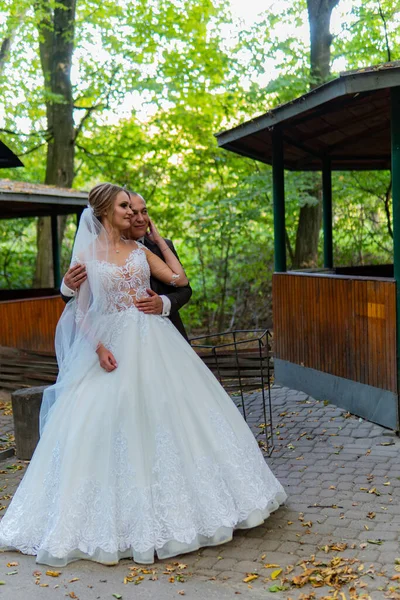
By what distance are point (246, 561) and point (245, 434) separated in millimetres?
854

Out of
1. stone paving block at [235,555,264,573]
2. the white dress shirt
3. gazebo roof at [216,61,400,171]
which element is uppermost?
gazebo roof at [216,61,400,171]

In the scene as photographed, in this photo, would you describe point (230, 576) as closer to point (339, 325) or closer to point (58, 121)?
point (339, 325)

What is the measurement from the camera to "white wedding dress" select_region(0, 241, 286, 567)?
4.19 metres

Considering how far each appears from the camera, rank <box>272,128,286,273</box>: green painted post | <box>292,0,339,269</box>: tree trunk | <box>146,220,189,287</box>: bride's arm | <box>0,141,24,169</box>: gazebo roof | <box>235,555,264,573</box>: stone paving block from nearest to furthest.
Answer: <box>235,555,264,573</box>: stone paving block
<box>146,220,189,287</box>: bride's arm
<box>0,141,24,169</box>: gazebo roof
<box>272,128,286,273</box>: green painted post
<box>292,0,339,269</box>: tree trunk

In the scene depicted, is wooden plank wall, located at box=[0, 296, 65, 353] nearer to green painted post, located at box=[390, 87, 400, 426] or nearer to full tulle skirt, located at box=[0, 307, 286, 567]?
green painted post, located at box=[390, 87, 400, 426]

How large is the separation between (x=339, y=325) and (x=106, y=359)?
13.5ft

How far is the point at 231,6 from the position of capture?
19406mm

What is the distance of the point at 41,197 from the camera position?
1258cm

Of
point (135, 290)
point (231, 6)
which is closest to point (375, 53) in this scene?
point (231, 6)

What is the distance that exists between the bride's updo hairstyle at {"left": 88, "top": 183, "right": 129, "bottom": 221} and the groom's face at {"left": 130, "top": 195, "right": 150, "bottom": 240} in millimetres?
120

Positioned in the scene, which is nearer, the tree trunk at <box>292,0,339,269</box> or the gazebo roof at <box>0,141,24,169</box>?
the gazebo roof at <box>0,141,24,169</box>

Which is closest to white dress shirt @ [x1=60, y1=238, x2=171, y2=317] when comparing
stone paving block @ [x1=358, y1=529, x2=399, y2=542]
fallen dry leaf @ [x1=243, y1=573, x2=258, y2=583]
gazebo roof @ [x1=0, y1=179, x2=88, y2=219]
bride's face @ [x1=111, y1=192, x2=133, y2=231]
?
bride's face @ [x1=111, y1=192, x2=133, y2=231]

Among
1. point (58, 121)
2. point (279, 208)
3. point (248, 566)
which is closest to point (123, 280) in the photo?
point (248, 566)

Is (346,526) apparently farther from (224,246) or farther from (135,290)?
(224,246)
